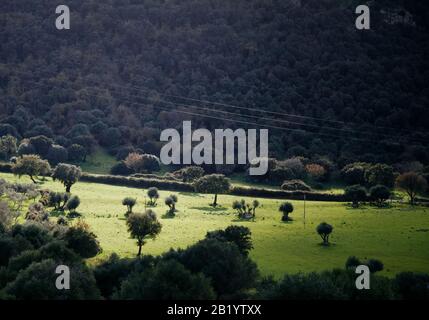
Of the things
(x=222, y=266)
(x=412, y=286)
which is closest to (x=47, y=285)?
(x=222, y=266)

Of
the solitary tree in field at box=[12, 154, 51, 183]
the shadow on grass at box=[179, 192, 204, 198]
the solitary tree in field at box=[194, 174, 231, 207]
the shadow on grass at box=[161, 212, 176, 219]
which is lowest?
the shadow on grass at box=[161, 212, 176, 219]

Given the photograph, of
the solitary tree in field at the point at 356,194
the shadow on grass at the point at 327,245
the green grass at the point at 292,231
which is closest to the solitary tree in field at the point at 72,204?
the green grass at the point at 292,231

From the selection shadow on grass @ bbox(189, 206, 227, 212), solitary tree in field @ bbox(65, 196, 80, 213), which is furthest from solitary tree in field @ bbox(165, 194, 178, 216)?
solitary tree in field @ bbox(65, 196, 80, 213)

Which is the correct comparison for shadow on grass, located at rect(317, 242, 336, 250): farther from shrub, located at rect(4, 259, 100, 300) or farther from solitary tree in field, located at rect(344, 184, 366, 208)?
shrub, located at rect(4, 259, 100, 300)

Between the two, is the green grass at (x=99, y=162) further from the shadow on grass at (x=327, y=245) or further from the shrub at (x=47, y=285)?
the shrub at (x=47, y=285)

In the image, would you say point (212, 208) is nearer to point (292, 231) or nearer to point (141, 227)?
point (292, 231)

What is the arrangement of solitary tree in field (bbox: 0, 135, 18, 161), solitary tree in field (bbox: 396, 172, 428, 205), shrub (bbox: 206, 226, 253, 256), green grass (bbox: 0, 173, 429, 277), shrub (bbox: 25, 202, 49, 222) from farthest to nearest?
solitary tree in field (bbox: 0, 135, 18, 161)
solitary tree in field (bbox: 396, 172, 428, 205)
shrub (bbox: 25, 202, 49, 222)
shrub (bbox: 206, 226, 253, 256)
green grass (bbox: 0, 173, 429, 277)

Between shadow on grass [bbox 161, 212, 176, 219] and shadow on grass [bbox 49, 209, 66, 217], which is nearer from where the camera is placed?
shadow on grass [bbox 49, 209, 66, 217]

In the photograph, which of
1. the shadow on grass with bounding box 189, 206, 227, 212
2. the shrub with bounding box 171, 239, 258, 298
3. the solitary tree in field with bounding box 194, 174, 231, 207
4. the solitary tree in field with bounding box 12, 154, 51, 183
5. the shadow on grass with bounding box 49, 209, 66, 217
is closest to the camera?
the shrub with bounding box 171, 239, 258, 298
